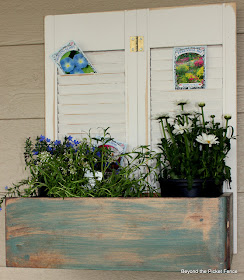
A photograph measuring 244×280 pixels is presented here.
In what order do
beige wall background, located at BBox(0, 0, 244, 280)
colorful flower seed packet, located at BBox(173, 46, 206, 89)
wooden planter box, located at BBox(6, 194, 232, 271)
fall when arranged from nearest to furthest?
1. wooden planter box, located at BBox(6, 194, 232, 271)
2. colorful flower seed packet, located at BBox(173, 46, 206, 89)
3. beige wall background, located at BBox(0, 0, 244, 280)

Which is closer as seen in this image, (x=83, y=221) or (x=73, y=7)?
(x=83, y=221)

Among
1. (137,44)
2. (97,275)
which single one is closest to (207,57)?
(137,44)

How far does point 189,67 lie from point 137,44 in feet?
0.55

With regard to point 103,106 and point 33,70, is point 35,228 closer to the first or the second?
point 103,106

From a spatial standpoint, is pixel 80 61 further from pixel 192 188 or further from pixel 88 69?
pixel 192 188

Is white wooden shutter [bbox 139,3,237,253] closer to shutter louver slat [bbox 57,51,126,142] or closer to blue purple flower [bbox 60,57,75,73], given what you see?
shutter louver slat [bbox 57,51,126,142]

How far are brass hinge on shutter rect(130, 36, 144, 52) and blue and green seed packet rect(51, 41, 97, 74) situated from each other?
0.43 feet

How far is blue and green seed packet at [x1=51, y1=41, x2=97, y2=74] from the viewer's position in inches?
50.4

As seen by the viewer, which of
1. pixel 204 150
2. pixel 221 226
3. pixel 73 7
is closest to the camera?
pixel 221 226

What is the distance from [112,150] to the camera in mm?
1252

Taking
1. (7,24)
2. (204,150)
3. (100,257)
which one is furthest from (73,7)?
(100,257)

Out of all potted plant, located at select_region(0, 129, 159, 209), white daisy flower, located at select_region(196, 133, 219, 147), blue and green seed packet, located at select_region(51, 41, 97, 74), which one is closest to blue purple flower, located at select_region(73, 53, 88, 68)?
blue and green seed packet, located at select_region(51, 41, 97, 74)

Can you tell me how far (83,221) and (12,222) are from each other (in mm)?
184

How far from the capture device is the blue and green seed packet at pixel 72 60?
4.20ft
